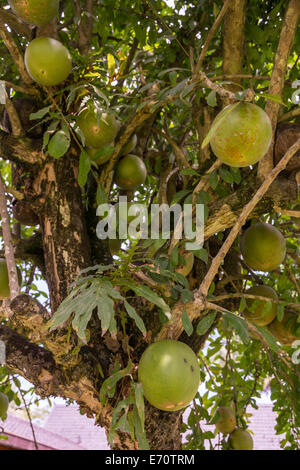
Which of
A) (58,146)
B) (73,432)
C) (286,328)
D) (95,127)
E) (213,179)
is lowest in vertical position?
(73,432)

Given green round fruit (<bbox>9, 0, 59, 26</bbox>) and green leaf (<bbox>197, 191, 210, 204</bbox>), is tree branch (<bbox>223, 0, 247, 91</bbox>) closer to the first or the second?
green leaf (<bbox>197, 191, 210, 204</bbox>)

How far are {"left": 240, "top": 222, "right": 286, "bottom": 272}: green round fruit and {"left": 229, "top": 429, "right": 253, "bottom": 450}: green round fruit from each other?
1400 millimetres

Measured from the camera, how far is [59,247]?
2.13 m

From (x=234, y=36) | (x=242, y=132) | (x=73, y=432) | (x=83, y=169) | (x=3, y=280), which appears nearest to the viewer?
(x=242, y=132)

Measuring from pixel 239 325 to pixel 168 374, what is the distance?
0.31 meters

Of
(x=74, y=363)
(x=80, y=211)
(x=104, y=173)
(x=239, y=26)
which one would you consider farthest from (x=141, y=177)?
(x=74, y=363)

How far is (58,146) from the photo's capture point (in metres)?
1.93

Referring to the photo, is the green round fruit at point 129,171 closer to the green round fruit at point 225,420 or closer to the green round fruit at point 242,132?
the green round fruit at point 242,132

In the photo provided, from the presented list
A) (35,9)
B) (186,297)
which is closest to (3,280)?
(186,297)

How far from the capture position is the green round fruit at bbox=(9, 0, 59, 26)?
209 cm

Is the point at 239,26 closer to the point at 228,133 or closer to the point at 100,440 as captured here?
the point at 228,133

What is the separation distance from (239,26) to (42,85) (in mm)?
961

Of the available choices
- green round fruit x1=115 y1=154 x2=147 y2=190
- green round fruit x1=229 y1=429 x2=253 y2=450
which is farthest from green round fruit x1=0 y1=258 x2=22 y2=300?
green round fruit x1=229 y1=429 x2=253 y2=450

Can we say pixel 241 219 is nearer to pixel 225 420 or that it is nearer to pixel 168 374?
pixel 168 374
